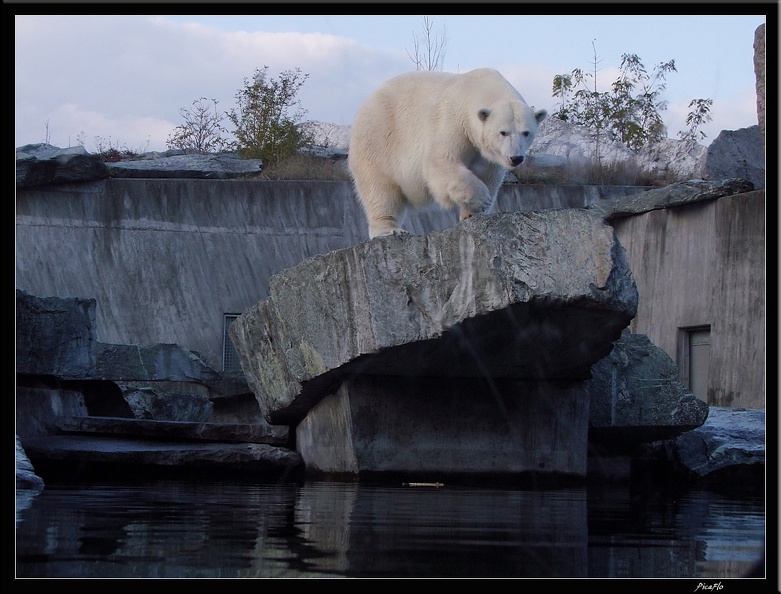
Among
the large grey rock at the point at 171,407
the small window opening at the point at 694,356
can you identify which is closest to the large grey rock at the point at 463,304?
the large grey rock at the point at 171,407

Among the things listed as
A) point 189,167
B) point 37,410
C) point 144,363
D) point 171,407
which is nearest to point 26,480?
point 37,410

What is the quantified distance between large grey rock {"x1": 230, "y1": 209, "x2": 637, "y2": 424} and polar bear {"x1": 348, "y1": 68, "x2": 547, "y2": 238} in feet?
2.64

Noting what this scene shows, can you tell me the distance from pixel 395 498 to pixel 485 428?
1662 millimetres

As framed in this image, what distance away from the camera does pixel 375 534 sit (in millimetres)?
3492

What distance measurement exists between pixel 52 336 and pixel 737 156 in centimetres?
1203

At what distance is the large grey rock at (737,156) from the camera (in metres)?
15.6

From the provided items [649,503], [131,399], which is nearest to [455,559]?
[649,503]

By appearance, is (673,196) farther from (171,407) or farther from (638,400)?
(638,400)

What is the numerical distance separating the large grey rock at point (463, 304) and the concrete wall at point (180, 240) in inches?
366

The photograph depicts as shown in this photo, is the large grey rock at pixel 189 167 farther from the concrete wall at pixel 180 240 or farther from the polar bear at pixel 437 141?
the polar bear at pixel 437 141

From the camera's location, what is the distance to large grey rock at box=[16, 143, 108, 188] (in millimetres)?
15461

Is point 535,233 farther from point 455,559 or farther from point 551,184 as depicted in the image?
point 551,184

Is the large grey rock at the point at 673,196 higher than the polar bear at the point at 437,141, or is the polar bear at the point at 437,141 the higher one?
the large grey rock at the point at 673,196

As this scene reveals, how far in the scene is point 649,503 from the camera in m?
5.23
